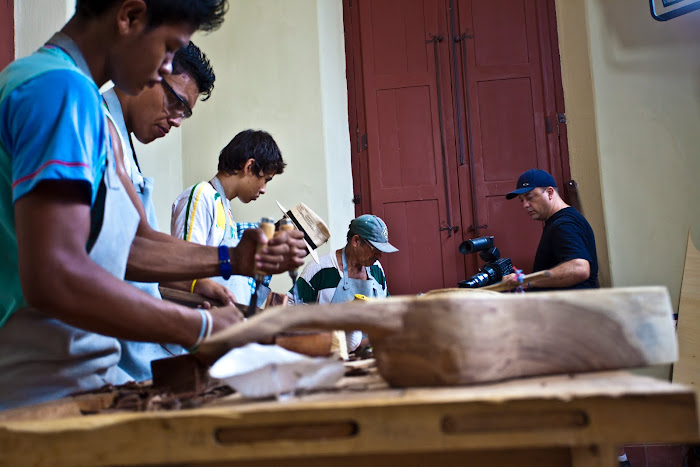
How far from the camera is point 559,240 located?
12.8ft

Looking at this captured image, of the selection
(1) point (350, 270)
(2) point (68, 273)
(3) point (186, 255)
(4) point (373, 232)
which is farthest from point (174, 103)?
(1) point (350, 270)

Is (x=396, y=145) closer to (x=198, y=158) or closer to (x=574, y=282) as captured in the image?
(x=198, y=158)

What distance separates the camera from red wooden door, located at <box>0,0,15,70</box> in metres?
3.20

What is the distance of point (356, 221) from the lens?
13.9 feet

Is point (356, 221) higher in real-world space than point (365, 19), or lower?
lower

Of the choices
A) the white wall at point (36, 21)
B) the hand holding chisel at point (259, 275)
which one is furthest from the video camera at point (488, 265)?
the white wall at point (36, 21)

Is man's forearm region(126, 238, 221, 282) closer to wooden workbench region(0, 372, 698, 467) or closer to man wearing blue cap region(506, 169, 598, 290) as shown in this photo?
wooden workbench region(0, 372, 698, 467)

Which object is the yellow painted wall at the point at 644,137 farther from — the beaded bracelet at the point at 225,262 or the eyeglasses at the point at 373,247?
the beaded bracelet at the point at 225,262

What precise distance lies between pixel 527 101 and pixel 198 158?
8.69 feet

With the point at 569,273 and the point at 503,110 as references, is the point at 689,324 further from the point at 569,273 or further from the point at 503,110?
the point at 503,110

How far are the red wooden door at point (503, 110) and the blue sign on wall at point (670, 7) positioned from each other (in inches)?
32.8

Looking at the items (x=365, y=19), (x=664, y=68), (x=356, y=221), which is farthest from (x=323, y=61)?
(x=664, y=68)

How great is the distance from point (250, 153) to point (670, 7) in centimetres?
328

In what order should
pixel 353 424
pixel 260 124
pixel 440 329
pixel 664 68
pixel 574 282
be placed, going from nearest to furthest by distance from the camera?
pixel 353 424, pixel 440 329, pixel 574 282, pixel 664 68, pixel 260 124
